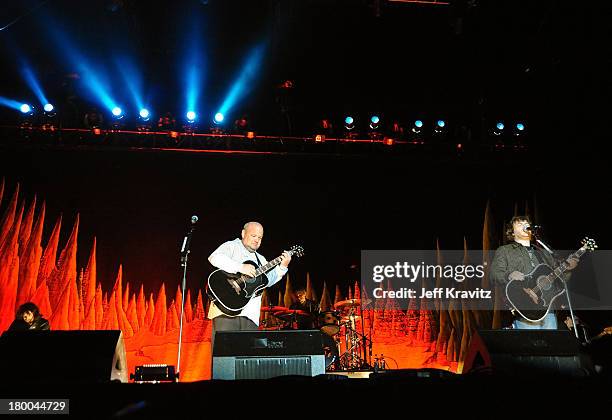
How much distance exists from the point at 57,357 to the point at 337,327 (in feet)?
18.6

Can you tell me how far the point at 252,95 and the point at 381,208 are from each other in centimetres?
283

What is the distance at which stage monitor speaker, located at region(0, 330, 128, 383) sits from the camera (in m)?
2.80

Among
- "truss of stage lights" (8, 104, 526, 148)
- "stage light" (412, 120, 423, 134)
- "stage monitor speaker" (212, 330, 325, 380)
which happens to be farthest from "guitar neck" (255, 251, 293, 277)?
"stage light" (412, 120, 423, 134)

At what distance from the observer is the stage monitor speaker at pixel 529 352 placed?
3.11m

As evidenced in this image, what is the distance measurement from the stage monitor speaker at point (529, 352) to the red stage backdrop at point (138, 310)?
17.0 feet

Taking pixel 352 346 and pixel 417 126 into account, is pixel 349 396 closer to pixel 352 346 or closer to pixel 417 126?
pixel 352 346

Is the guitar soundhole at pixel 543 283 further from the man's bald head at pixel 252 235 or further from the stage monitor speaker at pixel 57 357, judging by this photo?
the stage monitor speaker at pixel 57 357

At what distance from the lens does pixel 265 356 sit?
3.30 metres

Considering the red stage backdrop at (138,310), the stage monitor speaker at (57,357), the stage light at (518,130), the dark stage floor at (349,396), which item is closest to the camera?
the dark stage floor at (349,396)

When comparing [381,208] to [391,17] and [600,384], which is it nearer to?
[391,17]

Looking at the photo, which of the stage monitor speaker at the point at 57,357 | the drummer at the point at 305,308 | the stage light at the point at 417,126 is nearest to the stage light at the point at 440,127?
the stage light at the point at 417,126

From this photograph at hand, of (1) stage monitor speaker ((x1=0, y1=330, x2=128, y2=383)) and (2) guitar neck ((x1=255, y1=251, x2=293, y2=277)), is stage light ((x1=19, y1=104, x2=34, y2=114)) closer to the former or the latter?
(2) guitar neck ((x1=255, y1=251, x2=293, y2=277))

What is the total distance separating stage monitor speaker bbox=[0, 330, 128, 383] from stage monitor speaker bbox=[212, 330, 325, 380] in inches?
24.2

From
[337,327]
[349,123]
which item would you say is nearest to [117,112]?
[349,123]
